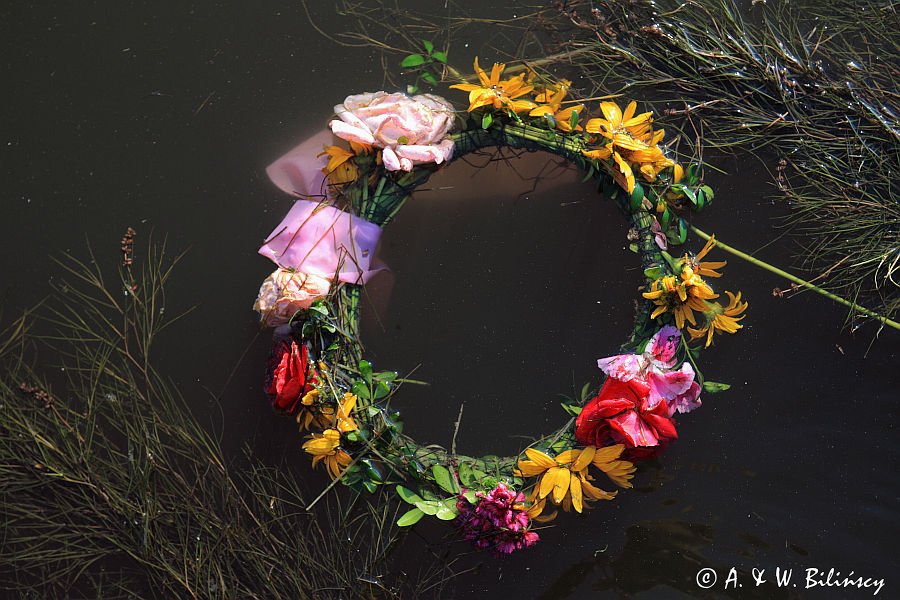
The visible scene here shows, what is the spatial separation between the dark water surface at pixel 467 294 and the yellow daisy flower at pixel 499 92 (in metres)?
0.16

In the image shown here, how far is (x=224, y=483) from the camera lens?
1.25 meters

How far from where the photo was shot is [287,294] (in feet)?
3.79

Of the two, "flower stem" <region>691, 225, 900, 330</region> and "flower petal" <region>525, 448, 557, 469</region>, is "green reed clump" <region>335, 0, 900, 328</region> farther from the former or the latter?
"flower petal" <region>525, 448, 557, 469</region>

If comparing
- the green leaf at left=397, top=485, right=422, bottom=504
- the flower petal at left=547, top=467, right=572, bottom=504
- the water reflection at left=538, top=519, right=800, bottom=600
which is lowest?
the water reflection at left=538, top=519, right=800, bottom=600

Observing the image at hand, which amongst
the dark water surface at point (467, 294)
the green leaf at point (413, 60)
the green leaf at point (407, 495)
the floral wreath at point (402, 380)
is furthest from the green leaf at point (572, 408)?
the green leaf at point (413, 60)

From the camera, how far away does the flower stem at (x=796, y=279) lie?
1.26 m

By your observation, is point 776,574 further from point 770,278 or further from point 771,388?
point 770,278

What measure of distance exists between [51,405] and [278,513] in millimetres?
338

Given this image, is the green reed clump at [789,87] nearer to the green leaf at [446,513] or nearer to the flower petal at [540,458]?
the flower petal at [540,458]

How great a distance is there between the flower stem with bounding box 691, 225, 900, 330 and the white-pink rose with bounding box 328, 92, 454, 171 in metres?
0.38

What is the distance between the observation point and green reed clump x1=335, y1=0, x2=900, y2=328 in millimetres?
1229

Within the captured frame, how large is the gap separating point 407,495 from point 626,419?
30 centimetres


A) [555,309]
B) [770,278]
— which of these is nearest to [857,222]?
[770,278]

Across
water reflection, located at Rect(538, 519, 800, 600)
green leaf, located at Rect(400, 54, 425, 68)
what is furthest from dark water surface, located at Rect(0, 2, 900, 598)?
green leaf, located at Rect(400, 54, 425, 68)
